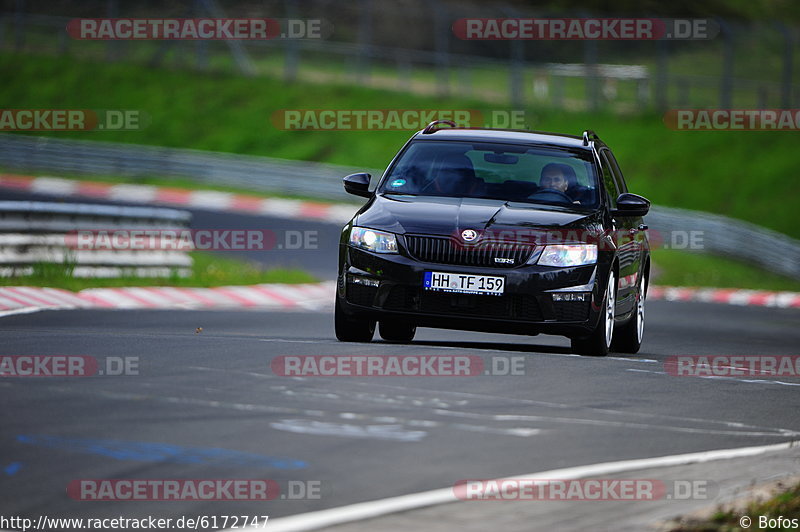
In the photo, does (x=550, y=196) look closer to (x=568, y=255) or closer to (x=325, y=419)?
(x=568, y=255)

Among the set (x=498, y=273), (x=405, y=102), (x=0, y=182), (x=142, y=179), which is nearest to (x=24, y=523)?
(x=498, y=273)

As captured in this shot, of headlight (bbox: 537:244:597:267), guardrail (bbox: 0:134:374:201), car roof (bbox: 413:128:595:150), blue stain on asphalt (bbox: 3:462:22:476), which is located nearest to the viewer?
blue stain on asphalt (bbox: 3:462:22:476)

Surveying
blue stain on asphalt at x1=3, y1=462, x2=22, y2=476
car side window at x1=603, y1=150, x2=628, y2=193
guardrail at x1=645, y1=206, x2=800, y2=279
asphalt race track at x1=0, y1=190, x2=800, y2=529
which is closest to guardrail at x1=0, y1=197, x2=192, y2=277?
asphalt race track at x1=0, y1=190, x2=800, y2=529

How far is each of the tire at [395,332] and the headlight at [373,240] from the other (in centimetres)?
137

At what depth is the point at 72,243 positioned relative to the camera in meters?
19.5

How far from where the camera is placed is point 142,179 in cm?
4247

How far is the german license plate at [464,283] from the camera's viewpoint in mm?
11250

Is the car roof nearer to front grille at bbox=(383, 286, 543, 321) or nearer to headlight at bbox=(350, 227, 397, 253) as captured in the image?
headlight at bbox=(350, 227, 397, 253)

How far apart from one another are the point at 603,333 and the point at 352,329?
193 cm

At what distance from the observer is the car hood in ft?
37.5

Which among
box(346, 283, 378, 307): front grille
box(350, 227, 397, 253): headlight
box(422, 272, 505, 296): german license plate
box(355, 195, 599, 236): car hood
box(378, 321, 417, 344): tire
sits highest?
box(355, 195, 599, 236): car hood

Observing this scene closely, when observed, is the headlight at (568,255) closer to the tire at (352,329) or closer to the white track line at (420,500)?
the tire at (352,329)

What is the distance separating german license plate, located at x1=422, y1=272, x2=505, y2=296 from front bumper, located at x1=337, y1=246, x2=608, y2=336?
0.11ft

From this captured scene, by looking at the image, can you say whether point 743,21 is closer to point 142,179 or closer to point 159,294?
point 142,179
